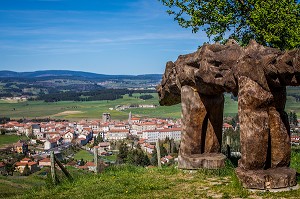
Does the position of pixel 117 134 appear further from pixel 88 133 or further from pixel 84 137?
pixel 84 137

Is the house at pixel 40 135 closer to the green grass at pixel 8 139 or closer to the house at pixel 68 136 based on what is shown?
the house at pixel 68 136

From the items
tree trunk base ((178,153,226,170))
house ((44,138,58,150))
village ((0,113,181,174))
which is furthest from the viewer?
village ((0,113,181,174))

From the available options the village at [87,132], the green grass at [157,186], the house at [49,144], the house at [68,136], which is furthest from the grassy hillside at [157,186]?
the house at [68,136]

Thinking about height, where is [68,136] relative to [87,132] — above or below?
below

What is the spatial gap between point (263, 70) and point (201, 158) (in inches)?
177

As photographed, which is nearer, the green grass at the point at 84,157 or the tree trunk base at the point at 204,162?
the tree trunk base at the point at 204,162

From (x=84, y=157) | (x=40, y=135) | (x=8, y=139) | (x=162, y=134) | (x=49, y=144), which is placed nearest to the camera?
(x=84, y=157)

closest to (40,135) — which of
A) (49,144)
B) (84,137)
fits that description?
(84,137)

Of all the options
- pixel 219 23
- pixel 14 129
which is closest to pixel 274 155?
pixel 219 23

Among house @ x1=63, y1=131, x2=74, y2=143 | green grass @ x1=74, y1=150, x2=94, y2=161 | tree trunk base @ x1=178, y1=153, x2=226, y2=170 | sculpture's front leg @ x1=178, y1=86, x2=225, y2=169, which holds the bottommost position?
house @ x1=63, y1=131, x2=74, y2=143

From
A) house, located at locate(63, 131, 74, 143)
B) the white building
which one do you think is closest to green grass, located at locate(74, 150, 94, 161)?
the white building

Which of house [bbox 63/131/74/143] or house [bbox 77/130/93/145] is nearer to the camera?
house [bbox 77/130/93/145]

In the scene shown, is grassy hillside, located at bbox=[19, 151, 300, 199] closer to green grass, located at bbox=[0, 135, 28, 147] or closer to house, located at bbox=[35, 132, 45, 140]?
green grass, located at bbox=[0, 135, 28, 147]

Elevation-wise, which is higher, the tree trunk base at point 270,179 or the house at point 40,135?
the tree trunk base at point 270,179
